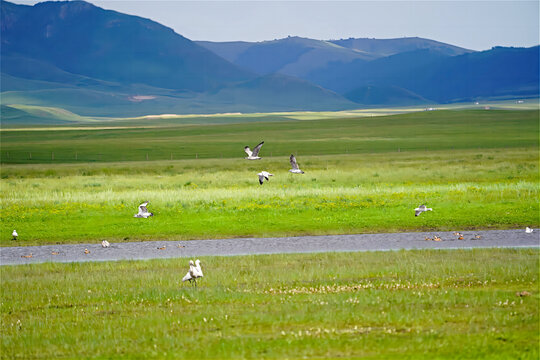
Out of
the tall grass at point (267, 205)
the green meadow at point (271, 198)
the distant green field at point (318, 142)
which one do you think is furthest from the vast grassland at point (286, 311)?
the distant green field at point (318, 142)

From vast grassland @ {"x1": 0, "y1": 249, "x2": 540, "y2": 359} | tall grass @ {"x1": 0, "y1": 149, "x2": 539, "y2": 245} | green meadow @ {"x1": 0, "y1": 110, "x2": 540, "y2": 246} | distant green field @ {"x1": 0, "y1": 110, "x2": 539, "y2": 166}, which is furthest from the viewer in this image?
distant green field @ {"x1": 0, "y1": 110, "x2": 539, "y2": 166}

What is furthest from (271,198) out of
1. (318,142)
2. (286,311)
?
(318,142)

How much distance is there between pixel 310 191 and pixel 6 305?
88.3 feet

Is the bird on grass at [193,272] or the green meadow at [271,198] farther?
the green meadow at [271,198]

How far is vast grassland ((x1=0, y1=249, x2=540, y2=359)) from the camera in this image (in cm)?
1266

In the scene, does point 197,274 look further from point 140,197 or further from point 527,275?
point 140,197

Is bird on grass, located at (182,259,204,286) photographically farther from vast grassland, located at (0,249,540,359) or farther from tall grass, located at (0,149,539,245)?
tall grass, located at (0,149,539,245)

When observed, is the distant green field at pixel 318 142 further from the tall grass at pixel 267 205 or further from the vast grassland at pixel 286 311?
the vast grassland at pixel 286 311

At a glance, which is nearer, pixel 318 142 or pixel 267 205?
pixel 267 205

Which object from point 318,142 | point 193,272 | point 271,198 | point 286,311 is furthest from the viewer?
point 318,142

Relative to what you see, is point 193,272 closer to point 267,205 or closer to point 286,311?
point 286,311

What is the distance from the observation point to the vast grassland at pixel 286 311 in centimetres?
1266

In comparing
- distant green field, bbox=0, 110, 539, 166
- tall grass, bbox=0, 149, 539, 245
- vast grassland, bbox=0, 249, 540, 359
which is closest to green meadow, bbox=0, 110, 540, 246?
tall grass, bbox=0, 149, 539, 245

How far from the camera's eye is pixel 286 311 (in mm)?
14922
